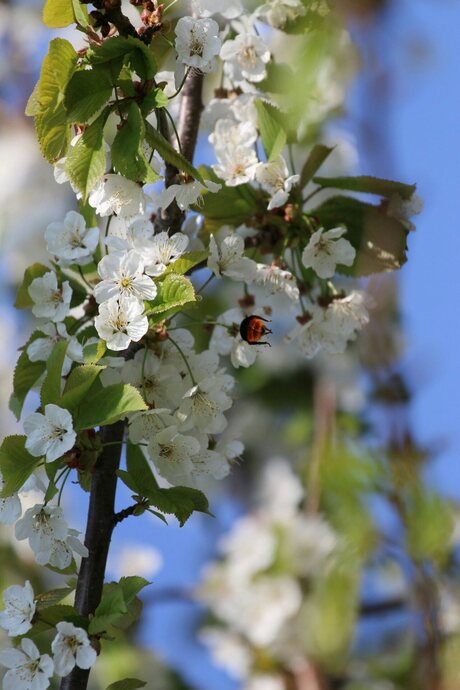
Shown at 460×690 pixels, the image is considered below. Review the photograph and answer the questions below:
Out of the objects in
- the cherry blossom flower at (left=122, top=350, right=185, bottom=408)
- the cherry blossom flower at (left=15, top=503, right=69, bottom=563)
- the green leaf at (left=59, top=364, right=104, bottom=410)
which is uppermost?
the cherry blossom flower at (left=122, top=350, right=185, bottom=408)

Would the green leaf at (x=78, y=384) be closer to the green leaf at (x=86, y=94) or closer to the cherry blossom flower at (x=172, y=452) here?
the cherry blossom flower at (x=172, y=452)

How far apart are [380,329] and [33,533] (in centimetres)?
50

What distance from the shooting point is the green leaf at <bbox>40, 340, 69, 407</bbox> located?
96 centimetres

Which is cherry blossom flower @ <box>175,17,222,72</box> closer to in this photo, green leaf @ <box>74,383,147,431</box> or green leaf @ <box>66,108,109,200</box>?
green leaf @ <box>66,108,109,200</box>

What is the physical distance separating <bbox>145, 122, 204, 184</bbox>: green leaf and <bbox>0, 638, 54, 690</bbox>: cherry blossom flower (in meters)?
0.47

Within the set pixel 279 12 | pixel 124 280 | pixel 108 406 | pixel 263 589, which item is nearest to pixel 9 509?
pixel 108 406

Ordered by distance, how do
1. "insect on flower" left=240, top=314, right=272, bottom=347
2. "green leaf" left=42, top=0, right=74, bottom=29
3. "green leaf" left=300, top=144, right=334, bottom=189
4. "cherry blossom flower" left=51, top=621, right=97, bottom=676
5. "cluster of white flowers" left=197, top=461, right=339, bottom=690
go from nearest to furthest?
"cherry blossom flower" left=51, top=621, right=97, bottom=676 → "green leaf" left=42, top=0, right=74, bottom=29 → "insect on flower" left=240, top=314, right=272, bottom=347 → "green leaf" left=300, top=144, right=334, bottom=189 → "cluster of white flowers" left=197, top=461, right=339, bottom=690

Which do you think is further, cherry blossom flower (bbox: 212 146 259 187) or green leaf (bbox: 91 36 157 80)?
cherry blossom flower (bbox: 212 146 259 187)

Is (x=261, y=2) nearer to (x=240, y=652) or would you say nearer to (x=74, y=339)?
(x=74, y=339)

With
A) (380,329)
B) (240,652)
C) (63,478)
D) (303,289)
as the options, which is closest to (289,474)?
(240,652)

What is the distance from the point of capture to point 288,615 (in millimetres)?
2240

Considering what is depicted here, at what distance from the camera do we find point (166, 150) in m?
1.00

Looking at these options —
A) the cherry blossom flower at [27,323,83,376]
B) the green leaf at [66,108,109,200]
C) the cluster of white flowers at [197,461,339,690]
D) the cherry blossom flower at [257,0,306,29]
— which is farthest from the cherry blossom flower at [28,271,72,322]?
the cluster of white flowers at [197,461,339,690]

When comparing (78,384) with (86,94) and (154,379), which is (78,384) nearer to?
(154,379)
